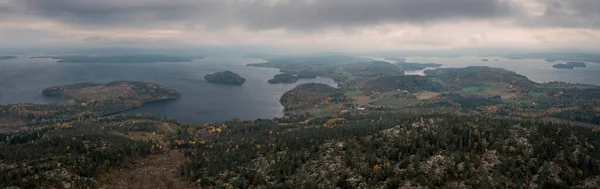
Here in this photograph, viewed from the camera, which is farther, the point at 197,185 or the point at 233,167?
the point at 233,167

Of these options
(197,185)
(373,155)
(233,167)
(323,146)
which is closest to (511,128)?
(373,155)

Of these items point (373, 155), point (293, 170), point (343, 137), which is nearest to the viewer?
point (373, 155)

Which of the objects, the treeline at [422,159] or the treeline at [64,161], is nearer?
the treeline at [422,159]

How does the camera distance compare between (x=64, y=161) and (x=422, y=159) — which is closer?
(x=422, y=159)

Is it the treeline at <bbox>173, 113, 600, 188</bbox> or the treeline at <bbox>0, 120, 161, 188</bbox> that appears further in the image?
the treeline at <bbox>0, 120, 161, 188</bbox>

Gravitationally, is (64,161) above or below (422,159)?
below

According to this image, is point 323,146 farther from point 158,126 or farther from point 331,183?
point 158,126

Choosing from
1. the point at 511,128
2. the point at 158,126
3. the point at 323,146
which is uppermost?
the point at 511,128

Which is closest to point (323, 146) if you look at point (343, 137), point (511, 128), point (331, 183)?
point (343, 137)

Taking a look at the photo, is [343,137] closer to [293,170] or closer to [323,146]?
[323,146]

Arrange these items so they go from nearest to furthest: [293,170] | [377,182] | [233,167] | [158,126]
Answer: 1. [377,182]
2. [293,170]
3. [233,167]
4. [158,126]

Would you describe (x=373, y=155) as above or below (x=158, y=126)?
above
